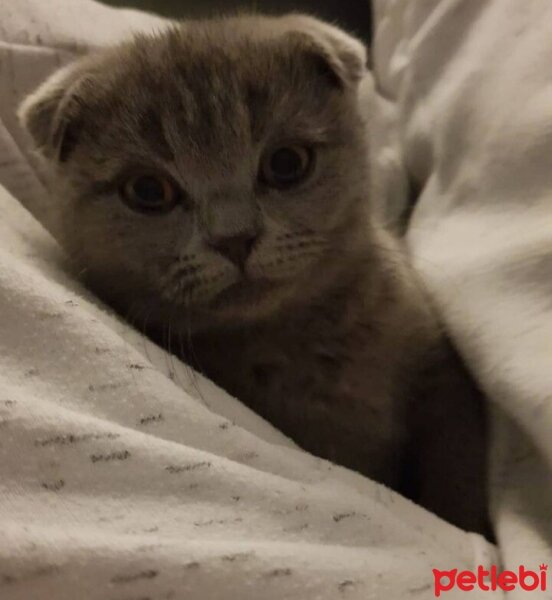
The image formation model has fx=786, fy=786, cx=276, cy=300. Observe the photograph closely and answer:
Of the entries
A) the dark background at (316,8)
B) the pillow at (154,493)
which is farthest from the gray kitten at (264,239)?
the dark background at (316,8)

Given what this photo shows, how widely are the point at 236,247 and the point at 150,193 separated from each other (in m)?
0.15

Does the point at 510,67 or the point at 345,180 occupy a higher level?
the point at 510,67

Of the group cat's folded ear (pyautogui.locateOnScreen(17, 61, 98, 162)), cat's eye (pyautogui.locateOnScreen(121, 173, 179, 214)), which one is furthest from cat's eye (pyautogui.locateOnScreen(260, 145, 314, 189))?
cat's folded ear (pyautogui.locateOnScreen(17, 61, 98, 162))

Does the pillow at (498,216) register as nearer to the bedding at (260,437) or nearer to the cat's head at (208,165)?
the bedding at (260,437)

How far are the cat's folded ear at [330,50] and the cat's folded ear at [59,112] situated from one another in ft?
0.87

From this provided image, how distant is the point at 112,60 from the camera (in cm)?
97

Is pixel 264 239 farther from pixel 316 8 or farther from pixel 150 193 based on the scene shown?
pixel 316 8

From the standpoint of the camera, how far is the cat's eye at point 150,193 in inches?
35.6

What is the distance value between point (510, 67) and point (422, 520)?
544 millimetres

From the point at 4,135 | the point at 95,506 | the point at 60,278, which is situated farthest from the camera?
the point at 4,135

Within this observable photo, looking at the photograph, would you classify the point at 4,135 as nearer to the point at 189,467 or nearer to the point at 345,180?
the point at 345,180

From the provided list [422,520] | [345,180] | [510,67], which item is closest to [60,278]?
[345,180]

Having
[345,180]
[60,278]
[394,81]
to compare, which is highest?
[394,81]

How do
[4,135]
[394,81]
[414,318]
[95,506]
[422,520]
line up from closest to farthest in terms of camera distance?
[95,506], [422,520], [414,318], [4,135], [394,81]
